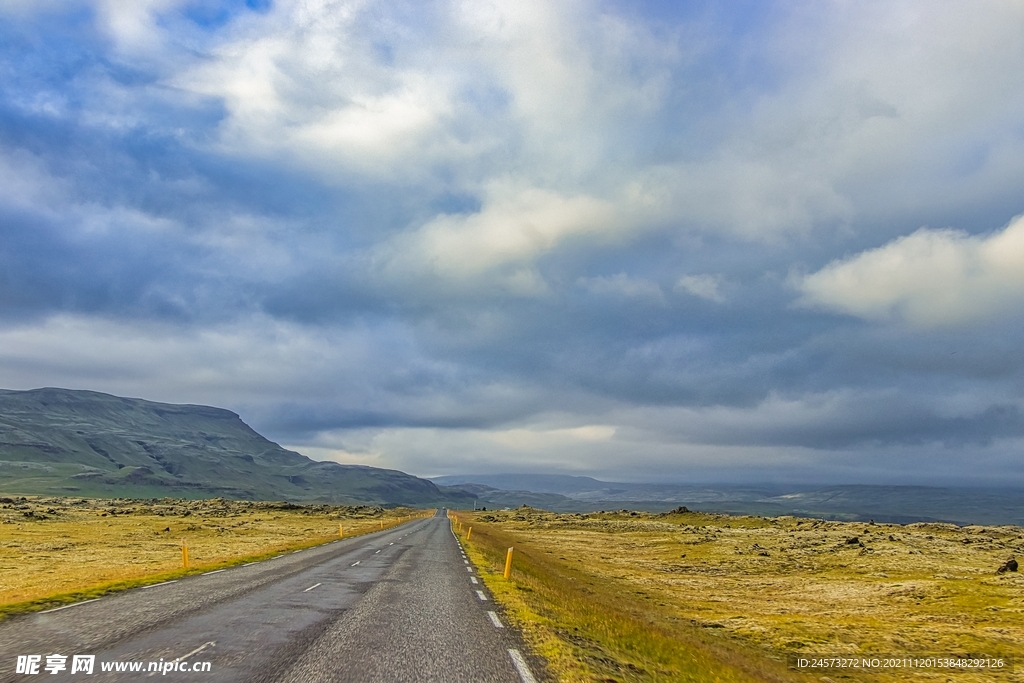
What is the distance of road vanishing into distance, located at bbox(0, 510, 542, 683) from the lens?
11.3 metres

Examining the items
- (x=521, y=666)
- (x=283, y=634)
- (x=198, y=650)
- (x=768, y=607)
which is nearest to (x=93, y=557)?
(x=283, y=634)

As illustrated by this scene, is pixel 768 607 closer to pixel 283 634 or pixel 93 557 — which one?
pixel 283 634

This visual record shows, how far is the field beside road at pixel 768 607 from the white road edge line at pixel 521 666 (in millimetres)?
705

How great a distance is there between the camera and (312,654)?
496 inches

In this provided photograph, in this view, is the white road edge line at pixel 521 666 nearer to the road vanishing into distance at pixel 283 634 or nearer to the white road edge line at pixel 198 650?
the road vanishing into distance at pixel 283 634

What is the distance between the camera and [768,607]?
99.9ft

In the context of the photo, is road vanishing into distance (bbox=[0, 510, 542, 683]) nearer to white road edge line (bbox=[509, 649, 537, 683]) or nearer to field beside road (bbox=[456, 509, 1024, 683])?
white road edge line (bbox=[509, 649, 537, 683])

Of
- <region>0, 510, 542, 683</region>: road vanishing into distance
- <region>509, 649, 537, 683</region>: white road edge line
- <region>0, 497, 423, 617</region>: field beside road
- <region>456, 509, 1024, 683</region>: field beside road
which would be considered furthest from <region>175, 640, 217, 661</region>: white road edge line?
<region>0, 497, 423, 617</region>: field beside road

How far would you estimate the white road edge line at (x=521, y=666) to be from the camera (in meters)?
11.2

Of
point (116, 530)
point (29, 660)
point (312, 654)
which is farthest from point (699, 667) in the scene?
point (116, 530)

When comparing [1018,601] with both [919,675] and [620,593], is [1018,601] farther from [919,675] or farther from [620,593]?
[620,593]

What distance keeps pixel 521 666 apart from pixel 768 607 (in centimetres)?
2328

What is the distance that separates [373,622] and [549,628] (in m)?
4.79

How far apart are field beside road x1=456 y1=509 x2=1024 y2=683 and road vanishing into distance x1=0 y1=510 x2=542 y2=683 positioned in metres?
1.64
